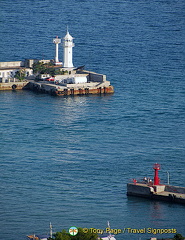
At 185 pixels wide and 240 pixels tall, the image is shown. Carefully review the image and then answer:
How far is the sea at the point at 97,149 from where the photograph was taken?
7275 cm

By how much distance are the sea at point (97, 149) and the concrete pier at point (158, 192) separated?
0.62 meters

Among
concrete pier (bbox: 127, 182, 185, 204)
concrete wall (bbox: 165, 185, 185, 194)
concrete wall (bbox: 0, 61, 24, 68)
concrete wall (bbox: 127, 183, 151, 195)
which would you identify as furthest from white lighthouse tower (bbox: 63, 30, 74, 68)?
concrete wall (bbox: 165, 185, 185, 194)

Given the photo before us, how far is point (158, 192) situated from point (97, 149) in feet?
57.0

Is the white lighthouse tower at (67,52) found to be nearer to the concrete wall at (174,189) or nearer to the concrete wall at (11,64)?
the concrete wall at (11,64)

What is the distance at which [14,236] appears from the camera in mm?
68312

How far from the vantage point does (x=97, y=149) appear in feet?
308

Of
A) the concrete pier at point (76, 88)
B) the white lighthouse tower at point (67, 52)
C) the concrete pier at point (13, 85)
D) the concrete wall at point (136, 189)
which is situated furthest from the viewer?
the white lighthouse tower at point (67, 52)

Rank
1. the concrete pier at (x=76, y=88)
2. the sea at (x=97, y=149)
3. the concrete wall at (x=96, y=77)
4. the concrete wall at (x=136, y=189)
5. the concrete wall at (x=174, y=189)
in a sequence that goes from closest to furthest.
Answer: the sea at (x=97, y=149) < the concrete wall at (x=174, y=189) < the concrete wall at (x=136, y=189) < the concrete pier at (x=76, y=88) < the concrete wall at (x=96, y=77)

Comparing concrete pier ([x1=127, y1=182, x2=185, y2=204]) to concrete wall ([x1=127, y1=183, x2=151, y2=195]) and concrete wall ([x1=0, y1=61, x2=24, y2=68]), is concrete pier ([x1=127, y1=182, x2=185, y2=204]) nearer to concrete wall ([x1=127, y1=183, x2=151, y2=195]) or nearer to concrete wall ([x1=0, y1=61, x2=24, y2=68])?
concrete wall ([x1=127, y1=183, x2=151, y2=195])

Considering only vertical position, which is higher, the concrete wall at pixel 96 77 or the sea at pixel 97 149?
the concrete wall at pixel 96 77

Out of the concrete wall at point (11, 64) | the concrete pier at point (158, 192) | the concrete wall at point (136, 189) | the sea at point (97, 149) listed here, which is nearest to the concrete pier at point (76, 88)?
the sea at point (97, 149)

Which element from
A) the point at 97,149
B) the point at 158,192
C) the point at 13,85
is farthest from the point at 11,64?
the point at 158,192

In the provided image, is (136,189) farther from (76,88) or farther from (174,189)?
(76,88)

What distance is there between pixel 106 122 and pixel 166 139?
41.7ft
